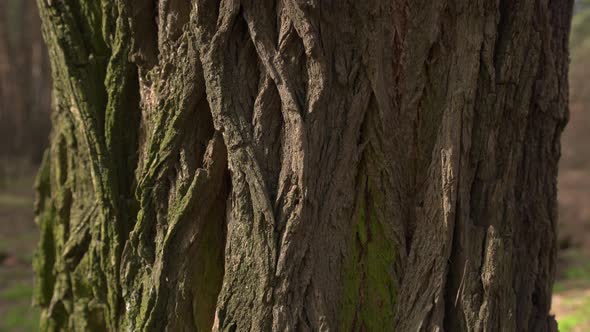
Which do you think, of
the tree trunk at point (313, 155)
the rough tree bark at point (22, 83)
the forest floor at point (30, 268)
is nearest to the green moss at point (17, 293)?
the forest floor at point (30, 268)

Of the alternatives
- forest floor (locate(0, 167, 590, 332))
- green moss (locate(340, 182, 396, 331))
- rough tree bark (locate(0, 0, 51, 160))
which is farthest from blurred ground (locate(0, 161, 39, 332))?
green moss (locate(340, 182, 396, 331))

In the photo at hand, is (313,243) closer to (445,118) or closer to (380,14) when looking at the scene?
(445,118)

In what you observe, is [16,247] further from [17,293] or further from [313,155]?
[313,155]

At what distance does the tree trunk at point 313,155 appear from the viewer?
1.91 meters

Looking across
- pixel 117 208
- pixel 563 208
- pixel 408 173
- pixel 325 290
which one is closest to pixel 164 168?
pixel 117 208

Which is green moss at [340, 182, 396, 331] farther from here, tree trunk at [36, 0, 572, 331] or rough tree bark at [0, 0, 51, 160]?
rough tree bark at [0, 0, 51, 160]

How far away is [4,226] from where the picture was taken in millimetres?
9477

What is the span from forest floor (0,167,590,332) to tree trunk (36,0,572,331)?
308cm

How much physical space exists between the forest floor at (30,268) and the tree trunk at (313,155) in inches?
121

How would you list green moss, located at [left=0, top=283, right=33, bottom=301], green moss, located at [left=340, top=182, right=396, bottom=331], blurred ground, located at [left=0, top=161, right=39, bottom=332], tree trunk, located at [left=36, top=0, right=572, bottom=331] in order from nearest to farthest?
1. tree trunk, located at [left=36, top=0, right=572, bottom=331]
2. green moss, located at [left=340, top=182, right=396, bottom=331]
3. blurred ground, located at [left=0, top=161, right=39, bottom=332]
4. green moss, located at [left=0, top=283, right=33, bottom=301]

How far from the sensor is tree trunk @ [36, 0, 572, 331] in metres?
1.91

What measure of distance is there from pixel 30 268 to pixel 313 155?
5984mm

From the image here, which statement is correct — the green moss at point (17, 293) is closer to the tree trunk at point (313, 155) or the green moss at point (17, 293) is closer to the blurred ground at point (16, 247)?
the blurred ground at point (16, 247)

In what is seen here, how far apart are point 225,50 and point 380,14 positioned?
1.57 ft
